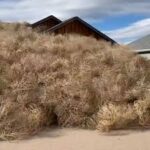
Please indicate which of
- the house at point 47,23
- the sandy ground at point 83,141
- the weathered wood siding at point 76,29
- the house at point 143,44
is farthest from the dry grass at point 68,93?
the house at point 143,44

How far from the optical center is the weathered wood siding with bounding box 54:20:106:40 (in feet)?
102

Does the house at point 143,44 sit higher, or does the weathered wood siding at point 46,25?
the weathered wood siding at point 46,25

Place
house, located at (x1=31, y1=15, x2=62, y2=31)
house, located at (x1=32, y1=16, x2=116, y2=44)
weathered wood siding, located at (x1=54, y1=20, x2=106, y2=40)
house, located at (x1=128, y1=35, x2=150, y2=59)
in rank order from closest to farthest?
1. house, located at (x1=32, y1=16, x2=116, y2=44)
2. weathered wood siding, located at (x1=54, y1=20, x2=106, y2=40)
3. house, located at (x1=31, y1=15, x2=62, y2=31)
4. house, located at (x1=128, y1=35, x2=150, y2=59)

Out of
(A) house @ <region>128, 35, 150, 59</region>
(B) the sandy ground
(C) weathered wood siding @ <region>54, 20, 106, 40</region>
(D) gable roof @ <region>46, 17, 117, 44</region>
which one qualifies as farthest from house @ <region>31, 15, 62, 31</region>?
(B) the sandy ground

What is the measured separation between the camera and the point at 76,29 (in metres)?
31.9

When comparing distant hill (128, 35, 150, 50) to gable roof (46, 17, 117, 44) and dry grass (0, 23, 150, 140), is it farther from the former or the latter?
Result: dry grass (0, 23, 150, 140)

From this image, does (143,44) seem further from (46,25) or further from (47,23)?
(46,25)

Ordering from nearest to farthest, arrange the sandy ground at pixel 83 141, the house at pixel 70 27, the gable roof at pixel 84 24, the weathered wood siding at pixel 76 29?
1. the sandy ground at pixel 83 141
2. the gable roof at pixel 84 24
3. the house at pixel 70 27
4. the weathered wood siding at pixel 76 29

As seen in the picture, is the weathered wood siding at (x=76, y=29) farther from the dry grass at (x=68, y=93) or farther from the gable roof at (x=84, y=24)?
the dry grass at (x=68, y=93)

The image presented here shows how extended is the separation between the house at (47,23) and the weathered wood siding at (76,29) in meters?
1.16

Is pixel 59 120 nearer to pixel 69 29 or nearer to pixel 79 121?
pixel 79 121

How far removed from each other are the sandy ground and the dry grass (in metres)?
0.35

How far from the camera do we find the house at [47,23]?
31.4 metres

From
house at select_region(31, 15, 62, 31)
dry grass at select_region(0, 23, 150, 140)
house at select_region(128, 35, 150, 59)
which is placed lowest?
dry grass at select_region(0, 23, 150, 140)
